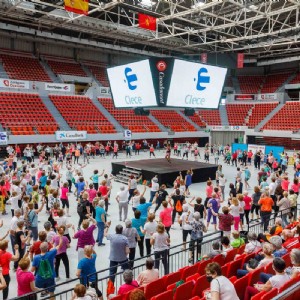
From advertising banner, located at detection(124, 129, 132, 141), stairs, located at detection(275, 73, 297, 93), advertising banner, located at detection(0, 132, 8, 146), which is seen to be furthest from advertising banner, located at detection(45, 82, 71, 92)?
stairs, located at detection(275, 73, 297, 93)

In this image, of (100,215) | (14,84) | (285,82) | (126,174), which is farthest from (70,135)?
(285,82)

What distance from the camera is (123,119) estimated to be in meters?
32.7

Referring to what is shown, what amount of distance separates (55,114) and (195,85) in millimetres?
19062

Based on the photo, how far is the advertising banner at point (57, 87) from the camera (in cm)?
2982

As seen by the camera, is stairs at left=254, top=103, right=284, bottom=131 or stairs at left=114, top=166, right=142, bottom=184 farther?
stairs at left=254, top=103, right=284, bottom=131

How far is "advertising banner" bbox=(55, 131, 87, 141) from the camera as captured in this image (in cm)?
2587

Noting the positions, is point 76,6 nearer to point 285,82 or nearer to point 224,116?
point 224,116

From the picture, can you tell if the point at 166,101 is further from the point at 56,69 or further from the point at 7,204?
the point at 56,69

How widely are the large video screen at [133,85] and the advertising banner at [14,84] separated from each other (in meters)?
16.7

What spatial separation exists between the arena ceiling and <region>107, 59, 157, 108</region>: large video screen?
8101 millimetres

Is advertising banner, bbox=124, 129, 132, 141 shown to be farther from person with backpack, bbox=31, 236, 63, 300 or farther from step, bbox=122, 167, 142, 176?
person with backpack, bbox=31, 236, 63, 300

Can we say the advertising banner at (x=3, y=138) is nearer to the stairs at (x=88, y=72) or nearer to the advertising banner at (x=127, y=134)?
the advertising banner at (x=127, y=134)

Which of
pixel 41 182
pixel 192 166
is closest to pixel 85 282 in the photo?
pixel 41 182

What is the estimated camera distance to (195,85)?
12.3 meters
